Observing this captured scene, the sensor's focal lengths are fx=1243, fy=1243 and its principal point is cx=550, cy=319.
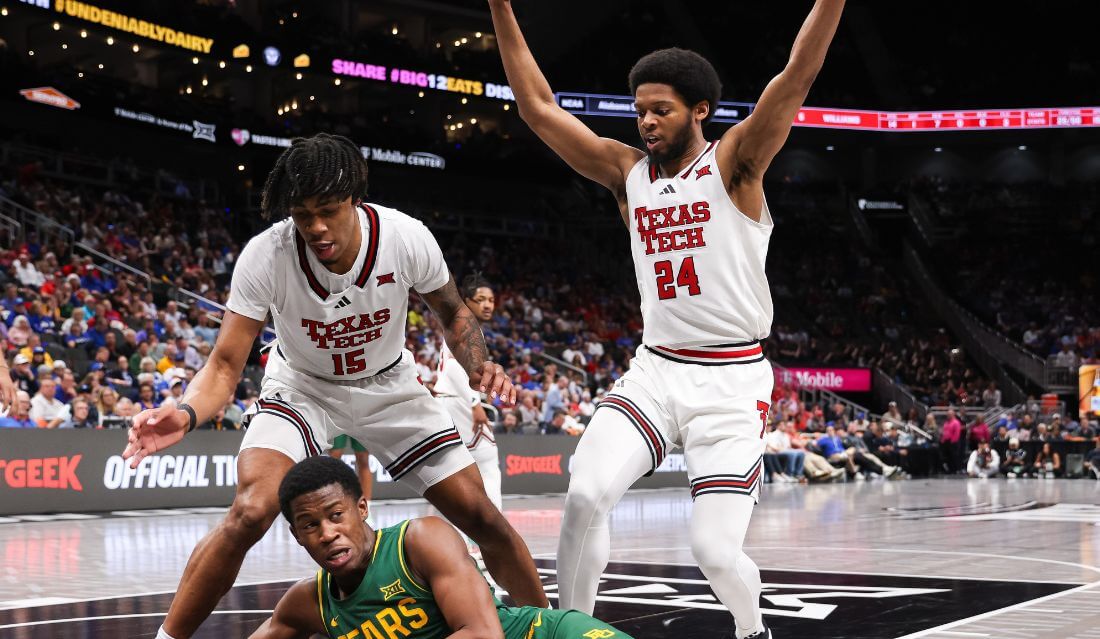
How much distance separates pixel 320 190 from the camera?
184 inches

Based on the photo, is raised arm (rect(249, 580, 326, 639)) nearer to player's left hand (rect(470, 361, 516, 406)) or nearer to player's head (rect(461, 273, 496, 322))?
player's left hand (rect(470, 361, 516, 406))

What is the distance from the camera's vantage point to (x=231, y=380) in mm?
4996

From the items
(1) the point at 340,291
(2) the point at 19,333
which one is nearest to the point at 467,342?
(1) the point at 340,291

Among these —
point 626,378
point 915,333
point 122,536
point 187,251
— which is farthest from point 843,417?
point 626,378

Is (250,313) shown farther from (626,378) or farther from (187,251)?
(187,251)

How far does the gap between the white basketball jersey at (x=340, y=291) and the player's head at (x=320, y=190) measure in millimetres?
140

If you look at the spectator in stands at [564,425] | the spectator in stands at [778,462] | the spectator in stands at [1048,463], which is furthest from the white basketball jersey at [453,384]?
the spectator in stands at [1048,463]

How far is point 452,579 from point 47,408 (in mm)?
11847

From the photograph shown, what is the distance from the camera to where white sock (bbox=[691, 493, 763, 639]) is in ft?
15.5

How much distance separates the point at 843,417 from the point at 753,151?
25510 mm

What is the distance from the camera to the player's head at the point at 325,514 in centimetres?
387

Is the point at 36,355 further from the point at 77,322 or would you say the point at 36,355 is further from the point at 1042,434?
the point at 1042,434

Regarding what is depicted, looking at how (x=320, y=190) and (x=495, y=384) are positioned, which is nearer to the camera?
(x=320, y=190)

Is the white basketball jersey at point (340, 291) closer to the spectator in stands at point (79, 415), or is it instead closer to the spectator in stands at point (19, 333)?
the spectator in stands at point (79, 415)
